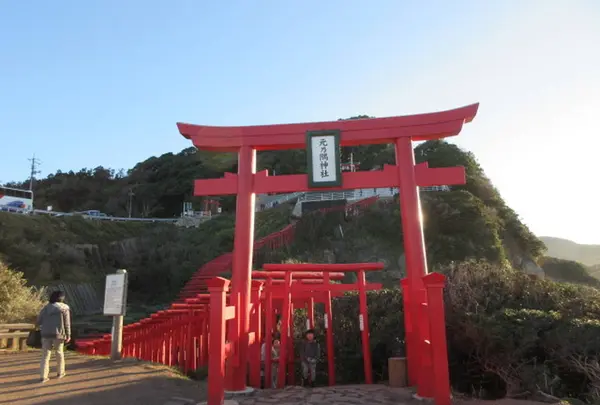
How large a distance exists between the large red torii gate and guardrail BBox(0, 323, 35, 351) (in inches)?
238

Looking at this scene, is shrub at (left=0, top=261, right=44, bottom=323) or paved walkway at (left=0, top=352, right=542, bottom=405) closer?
paved walkway at (left=0, top=352, right=542, bottom=405)

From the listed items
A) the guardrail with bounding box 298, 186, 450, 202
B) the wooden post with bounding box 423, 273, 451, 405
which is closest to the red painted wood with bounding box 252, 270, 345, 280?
the wooden post with bounding box 423, 273, 451, 405

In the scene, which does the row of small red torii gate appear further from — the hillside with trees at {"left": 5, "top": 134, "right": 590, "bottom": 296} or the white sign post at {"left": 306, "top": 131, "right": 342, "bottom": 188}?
the hillside with trees at {"left": 5, "top": 134, "right": 590, "bottom": 296}

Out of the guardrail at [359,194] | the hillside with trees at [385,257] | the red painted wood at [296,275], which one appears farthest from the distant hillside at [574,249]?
the red painted wood at [296,275]

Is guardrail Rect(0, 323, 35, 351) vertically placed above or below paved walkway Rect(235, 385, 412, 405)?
above

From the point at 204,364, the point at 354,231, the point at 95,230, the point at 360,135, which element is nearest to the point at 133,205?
the point at 95,230

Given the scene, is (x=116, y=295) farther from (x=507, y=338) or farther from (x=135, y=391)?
(x=507, y=338)

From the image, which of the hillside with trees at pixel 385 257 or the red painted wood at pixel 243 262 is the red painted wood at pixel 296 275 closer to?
the hillside with trees at pixel 385 257

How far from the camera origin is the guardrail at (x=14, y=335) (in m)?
10.2

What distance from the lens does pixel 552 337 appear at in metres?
6.09

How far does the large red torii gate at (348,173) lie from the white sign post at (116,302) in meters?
2.13

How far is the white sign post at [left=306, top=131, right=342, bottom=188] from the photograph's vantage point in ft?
25.7

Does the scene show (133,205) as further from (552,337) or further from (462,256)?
(552,337)

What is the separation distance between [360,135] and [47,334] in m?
5.94
